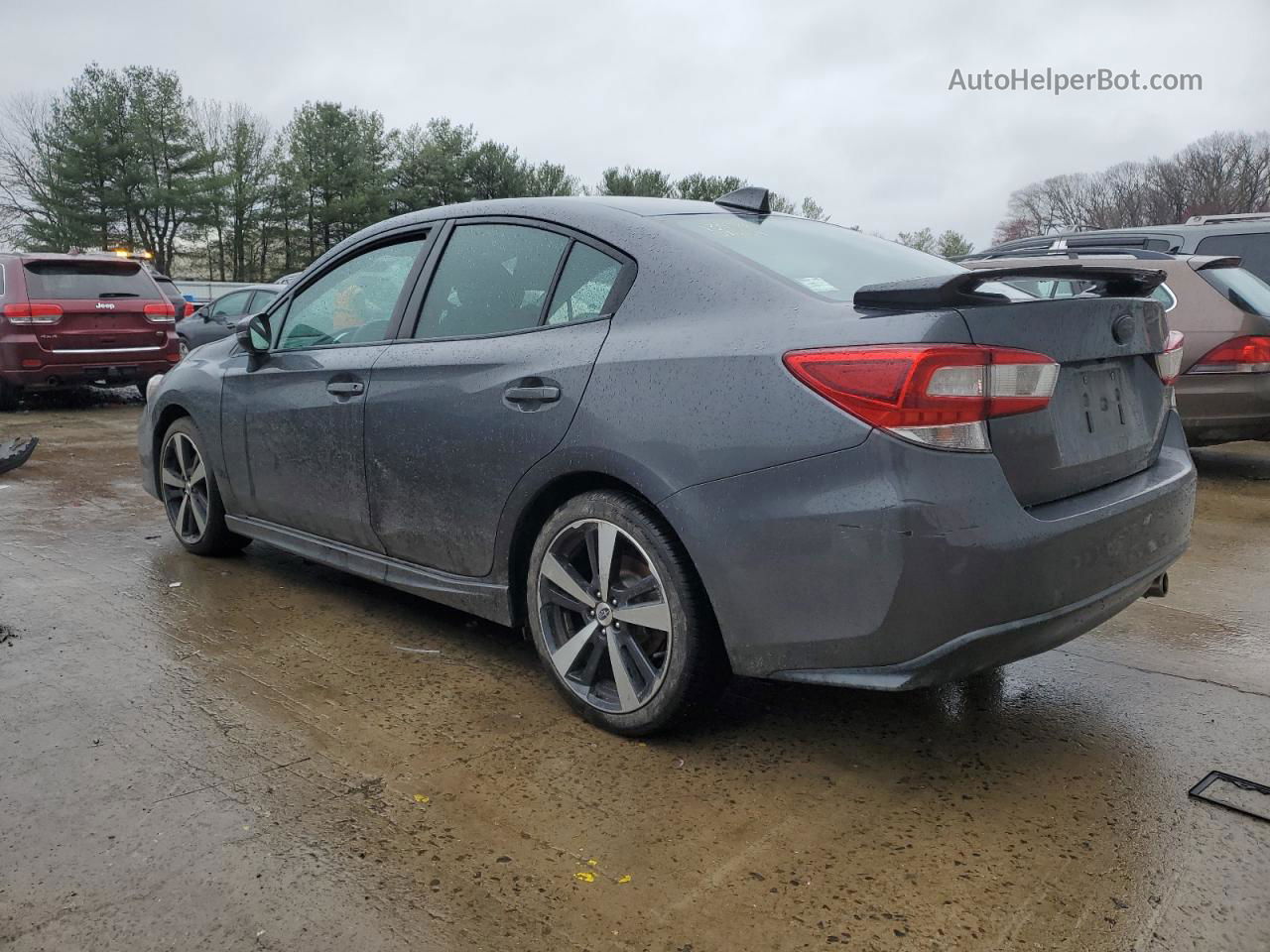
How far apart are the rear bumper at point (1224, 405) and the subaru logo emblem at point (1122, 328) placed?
472cm

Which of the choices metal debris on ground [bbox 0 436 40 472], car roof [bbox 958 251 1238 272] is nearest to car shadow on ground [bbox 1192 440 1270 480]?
car roof [bbox 958 251 1238 272]

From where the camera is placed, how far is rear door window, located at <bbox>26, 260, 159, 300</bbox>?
10.9 metres

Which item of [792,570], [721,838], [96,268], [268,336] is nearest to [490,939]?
[721,838]

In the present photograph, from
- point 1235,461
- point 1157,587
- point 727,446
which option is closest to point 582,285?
point 727,446

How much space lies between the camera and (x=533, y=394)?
311 cm

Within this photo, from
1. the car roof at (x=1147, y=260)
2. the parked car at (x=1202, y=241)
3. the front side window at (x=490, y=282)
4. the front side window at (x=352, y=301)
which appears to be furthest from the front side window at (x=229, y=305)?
the front side window at (x=490, y=282)

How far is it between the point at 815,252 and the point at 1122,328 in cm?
94

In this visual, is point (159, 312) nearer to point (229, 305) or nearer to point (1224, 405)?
point (229, 305)

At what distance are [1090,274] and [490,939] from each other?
2344 mm

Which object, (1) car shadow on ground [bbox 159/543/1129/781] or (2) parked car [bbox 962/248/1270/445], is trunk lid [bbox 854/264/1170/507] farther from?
(2) parked car [bbox 962/248/1270/445]

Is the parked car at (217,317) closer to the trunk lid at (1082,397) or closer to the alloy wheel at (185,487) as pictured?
the alloy wheel at (185,487)

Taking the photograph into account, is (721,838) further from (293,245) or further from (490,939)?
(293,245)

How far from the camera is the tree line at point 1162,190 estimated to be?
74.1 meters

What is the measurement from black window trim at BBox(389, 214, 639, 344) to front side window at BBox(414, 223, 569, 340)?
14 millimetres
